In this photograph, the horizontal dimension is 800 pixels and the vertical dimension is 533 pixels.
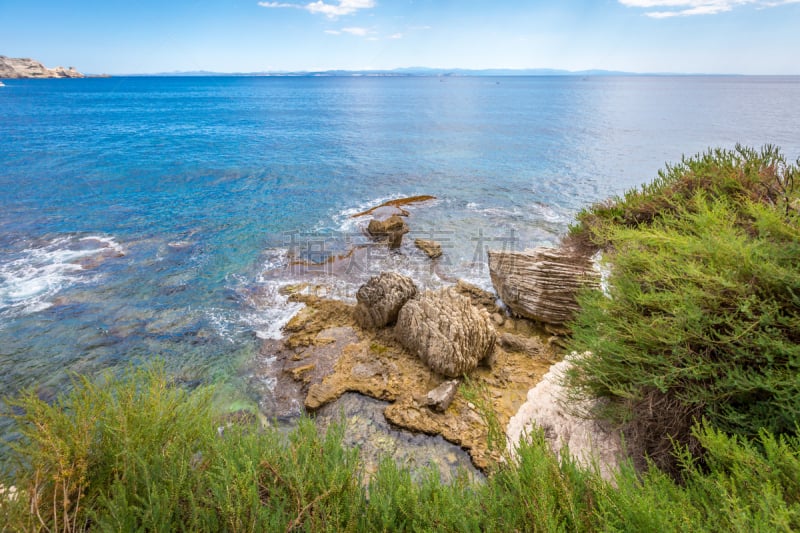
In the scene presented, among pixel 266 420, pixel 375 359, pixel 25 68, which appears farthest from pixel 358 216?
pixel 25 68

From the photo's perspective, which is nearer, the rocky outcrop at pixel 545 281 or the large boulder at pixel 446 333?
the large boulder at pixel 446 333

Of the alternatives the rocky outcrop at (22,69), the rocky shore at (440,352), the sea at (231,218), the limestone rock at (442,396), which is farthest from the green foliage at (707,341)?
the rocky outcrop at (22,69)

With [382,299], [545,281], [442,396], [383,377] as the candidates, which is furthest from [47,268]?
[545,281]

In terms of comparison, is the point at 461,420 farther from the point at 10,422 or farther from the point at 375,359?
the point at 10,422

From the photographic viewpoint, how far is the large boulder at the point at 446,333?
29.7ft

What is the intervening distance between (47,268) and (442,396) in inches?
631

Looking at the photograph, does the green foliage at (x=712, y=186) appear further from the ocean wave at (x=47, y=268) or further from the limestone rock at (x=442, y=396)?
the ocean wave at (x=47, y=268)

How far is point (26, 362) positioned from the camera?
10.1 m

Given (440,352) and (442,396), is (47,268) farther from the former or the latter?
(442,396)

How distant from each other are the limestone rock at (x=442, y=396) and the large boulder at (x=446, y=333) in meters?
0.39

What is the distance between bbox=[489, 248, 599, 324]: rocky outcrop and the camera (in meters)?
10.8

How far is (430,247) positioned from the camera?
16.6 meters

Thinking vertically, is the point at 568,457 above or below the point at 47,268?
above

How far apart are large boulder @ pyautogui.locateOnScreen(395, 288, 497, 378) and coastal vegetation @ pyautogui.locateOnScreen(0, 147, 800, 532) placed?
394 centimetres
